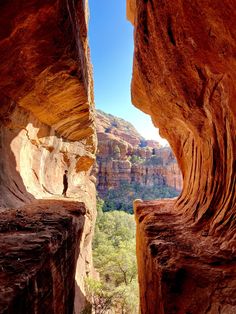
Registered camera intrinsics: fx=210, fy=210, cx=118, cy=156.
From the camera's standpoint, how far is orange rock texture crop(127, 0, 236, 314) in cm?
326

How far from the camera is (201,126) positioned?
596 centimetres

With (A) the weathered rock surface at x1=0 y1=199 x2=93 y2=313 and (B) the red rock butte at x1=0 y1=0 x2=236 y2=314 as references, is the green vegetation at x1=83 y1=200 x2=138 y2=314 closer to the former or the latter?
(A) the weathered rock surface at x1=0 y1=199 x2=93 y2=313

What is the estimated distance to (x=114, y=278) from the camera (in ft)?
51.7

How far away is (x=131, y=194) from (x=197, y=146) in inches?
1786

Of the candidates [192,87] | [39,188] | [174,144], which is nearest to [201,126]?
[192,87]

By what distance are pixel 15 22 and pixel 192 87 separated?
4.48m

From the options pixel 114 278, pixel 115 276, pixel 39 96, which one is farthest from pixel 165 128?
pixel 114 278

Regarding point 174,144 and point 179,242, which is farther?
point 174,144

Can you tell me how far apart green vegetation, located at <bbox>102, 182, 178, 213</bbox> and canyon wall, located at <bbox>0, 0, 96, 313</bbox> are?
3940cm

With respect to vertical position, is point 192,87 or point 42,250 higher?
point 192,87

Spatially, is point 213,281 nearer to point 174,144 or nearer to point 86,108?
point 174,144

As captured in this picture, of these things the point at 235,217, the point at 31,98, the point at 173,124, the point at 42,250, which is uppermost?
the point at 31,98

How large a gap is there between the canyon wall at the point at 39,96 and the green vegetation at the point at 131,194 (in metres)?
39.4

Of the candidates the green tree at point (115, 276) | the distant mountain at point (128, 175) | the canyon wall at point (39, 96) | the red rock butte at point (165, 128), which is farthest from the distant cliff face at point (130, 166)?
the red rock butte at point (165, 128)
